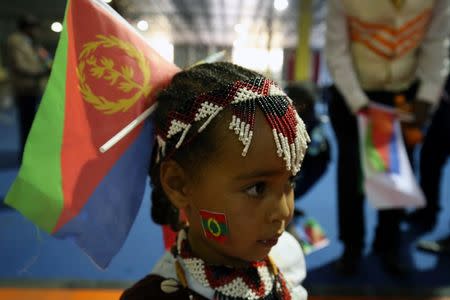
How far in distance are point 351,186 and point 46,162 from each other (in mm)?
1283

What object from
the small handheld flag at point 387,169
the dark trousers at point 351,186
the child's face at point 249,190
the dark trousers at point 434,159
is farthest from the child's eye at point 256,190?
the dark trousers at point 434,159

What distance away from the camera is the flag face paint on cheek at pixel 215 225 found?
72 cm

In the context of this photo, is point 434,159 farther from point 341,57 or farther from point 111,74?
point 111,74

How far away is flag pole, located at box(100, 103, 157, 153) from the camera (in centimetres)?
72

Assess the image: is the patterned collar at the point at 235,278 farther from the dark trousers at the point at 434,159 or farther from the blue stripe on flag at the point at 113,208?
the dark trousers at the point at 434,159

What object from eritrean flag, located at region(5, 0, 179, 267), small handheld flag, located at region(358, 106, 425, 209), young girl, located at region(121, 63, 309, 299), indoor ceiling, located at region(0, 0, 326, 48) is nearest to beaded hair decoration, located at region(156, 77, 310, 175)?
young girl, located at region(121, 63, 309, 299)

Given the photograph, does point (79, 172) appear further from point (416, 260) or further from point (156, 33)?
point (416, 260)

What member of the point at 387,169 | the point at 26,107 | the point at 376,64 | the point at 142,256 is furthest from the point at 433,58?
the point at 26,107

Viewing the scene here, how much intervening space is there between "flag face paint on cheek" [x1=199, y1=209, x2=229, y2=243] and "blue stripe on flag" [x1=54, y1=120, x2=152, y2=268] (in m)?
0.17

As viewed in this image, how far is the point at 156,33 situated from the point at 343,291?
1.17 m

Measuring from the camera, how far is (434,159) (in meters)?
2.15

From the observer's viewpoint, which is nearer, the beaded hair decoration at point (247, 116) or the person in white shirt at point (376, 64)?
the beaded hair decoration at point (247, 116)

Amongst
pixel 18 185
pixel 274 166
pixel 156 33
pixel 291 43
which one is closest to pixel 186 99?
pixel 274 166

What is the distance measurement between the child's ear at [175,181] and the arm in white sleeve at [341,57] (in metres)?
0.96
